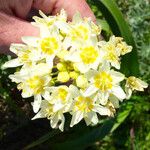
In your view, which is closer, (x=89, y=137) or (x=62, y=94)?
(x=62, y=94)

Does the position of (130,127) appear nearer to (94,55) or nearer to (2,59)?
(2,59)

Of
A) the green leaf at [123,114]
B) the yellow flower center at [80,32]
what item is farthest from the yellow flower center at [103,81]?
the green leaf at [123,114]

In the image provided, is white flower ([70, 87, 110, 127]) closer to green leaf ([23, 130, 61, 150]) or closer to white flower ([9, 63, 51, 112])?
white flower ([9, 63, 51, 112])

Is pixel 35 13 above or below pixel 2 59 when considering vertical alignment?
above

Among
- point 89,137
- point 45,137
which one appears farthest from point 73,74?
point 89,137

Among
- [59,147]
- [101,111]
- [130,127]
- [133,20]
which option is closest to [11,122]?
[59,147]

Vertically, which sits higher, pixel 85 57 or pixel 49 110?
pixel 85 57

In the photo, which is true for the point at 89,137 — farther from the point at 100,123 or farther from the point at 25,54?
the point at 25,54

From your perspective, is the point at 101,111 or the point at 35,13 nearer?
the point at 101,111

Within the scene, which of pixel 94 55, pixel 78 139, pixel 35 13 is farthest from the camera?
pixel 78 139
